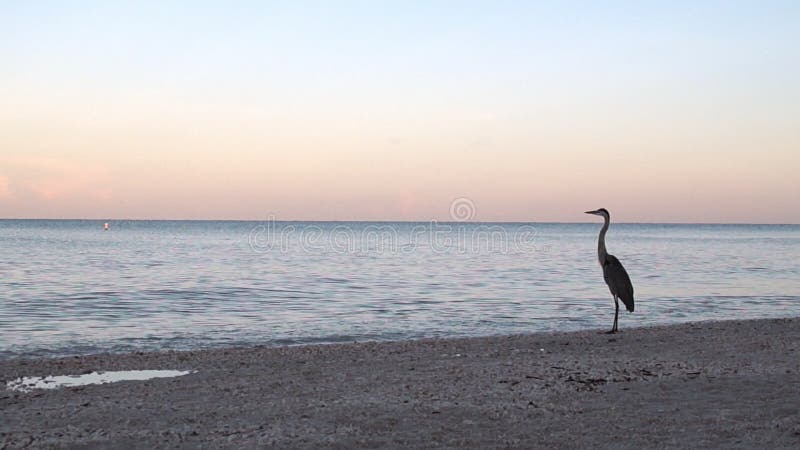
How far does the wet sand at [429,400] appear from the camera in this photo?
22.0ft

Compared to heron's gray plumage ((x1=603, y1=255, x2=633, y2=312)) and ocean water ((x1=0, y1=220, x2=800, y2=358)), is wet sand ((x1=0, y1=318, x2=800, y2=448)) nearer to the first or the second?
heron's gray plumage ((x1=603, y1=255, x2=633, y2=312))

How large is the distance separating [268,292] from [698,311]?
12138 mm

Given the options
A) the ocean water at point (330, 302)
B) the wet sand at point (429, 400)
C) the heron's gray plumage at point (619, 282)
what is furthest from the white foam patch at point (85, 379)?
the heron's gray plumage at point (619, 282)

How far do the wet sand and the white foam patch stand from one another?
0.32 meters

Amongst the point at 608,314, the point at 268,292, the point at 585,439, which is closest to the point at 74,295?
the point at 268,292

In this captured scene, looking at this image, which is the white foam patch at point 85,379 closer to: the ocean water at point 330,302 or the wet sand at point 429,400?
the wet sand at point 429,400

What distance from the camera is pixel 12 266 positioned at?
34.8m

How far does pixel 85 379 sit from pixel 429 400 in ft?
15.2

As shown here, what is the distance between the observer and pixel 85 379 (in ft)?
33.1

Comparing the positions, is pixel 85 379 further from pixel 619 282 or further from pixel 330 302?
pixel 330 302

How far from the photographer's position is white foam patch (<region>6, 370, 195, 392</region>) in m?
9.64

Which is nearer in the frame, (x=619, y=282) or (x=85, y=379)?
(x=85, y=379)

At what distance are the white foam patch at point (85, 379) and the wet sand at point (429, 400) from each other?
32 cm

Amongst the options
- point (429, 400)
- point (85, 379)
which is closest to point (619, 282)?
point (429, 400)
